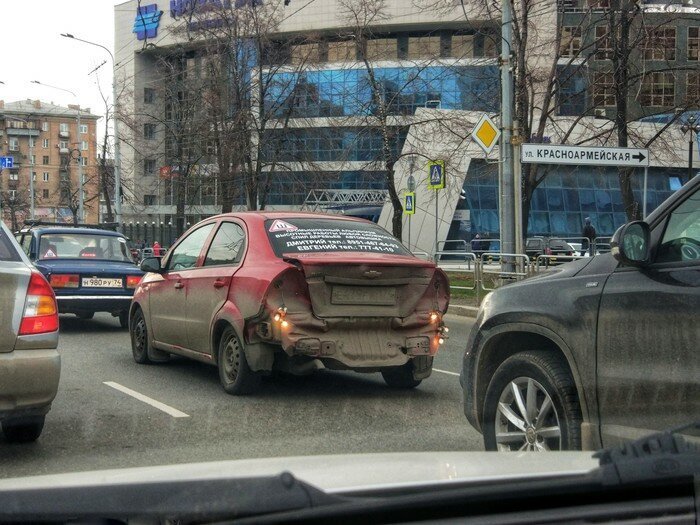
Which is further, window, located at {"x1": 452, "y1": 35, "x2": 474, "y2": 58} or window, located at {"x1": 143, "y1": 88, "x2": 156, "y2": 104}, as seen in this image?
window, located at {"x1": 143, "y1": 88, "x2": 156, "y2": 104}

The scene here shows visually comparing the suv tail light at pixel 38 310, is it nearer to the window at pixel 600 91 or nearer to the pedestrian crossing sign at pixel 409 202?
the window at pixel 600 91

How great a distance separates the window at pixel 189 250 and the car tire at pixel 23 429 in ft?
10.1

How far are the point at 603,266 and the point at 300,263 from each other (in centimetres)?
317

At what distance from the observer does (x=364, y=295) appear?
732cm

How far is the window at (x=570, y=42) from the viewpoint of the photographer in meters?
21.2

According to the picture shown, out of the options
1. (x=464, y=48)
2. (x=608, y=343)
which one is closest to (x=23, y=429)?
(x=608, y=343)

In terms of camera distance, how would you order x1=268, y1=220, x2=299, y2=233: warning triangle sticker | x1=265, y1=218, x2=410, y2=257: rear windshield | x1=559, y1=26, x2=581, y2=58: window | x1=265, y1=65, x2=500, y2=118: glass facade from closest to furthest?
1. x1=265, y1=218, x2=410, y2=257: rear windshield
2. x1=268, y1=220, x2=299, y2=233: warning triangle sticker
3. x1=559, y1=26, x2=581, y2=58: window
4. x1=265, y1=65, x2=500, y2=118: glass facade

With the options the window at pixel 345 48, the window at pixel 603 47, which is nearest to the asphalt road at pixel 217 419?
the window at pixel 603 47

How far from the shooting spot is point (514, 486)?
2.06 metres

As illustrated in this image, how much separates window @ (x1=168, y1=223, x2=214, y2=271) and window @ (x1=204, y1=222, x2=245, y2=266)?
27 cm

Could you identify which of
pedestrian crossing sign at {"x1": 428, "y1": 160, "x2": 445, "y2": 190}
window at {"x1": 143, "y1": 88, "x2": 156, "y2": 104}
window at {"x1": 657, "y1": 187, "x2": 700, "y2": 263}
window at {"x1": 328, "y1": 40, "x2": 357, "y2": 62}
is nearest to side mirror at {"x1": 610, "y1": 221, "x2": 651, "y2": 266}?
window at {"x1": 657, "y1": 187, "x2": 700, "y2": 263}

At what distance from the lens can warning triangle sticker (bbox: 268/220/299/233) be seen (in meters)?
7.81

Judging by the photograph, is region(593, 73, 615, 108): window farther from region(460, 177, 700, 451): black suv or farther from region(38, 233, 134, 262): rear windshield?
region(460, 177, 700, 451): black suv

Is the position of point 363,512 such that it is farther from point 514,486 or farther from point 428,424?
point 428,424
